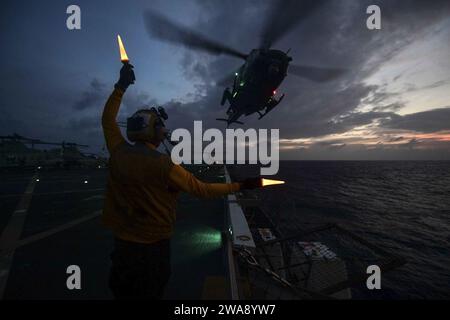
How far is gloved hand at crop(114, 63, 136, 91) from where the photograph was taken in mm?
3230

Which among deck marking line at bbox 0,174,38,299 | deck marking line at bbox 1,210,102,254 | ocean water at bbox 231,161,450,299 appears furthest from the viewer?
ocean water at bbox 231,161,450,299

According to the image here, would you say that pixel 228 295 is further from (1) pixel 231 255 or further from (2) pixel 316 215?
(2) pixel 316 215

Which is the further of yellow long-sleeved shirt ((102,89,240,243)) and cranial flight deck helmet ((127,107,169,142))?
cranial flight deck helmet ((127,107,169,142))

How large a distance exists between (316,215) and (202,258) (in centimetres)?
3885

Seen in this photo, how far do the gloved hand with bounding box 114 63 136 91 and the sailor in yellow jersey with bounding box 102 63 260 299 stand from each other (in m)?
0.70

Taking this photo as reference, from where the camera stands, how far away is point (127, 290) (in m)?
2.65

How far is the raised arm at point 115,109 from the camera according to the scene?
3056 mm

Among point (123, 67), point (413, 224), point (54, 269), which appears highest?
point (123, 67)

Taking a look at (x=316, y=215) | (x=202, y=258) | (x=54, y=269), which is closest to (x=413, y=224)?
(x=316, y=215)

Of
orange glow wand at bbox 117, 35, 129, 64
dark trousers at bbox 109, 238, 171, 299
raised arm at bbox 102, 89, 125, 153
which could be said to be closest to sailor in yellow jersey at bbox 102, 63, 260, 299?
dark trousers at bbox 109, 238, 171, 299

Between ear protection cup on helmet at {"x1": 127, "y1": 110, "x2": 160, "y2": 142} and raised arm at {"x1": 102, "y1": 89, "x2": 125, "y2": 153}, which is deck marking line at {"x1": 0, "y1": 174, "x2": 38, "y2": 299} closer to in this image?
raised arm at {"x1": 102, "y1": 89, "x2": 125, "y2": 153}

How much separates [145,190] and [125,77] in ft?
5.52

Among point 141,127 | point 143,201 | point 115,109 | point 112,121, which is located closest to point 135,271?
point 143,201

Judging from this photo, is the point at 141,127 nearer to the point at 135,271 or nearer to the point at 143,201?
the point at 143,201
